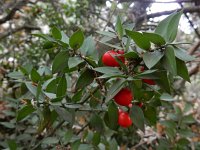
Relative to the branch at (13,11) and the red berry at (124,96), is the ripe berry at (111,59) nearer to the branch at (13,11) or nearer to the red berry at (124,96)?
the red berry at (124,96)

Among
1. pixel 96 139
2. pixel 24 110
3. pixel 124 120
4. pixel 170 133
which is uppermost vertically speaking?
pixel 24 110

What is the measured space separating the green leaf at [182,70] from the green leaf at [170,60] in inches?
2.5

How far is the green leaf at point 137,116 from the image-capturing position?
46.3 inches

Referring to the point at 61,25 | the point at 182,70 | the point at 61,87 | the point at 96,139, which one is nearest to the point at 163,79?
the point at 182,70

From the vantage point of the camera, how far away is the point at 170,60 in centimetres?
90

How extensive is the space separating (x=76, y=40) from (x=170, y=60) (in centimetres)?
32

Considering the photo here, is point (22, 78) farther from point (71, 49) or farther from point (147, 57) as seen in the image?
point (147, 57)

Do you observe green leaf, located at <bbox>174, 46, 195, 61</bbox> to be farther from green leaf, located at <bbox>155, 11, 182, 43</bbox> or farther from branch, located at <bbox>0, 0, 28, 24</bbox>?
A: branch, located at <bbox>0, 0, 28, 24</bbox>

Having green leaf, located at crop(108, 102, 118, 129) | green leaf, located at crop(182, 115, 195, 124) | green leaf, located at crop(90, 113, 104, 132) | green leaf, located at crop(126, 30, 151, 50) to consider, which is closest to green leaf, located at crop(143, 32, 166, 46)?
green leaf, located at crop(126, 30, 151, 50)

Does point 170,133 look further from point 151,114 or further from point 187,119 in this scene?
point 151,114

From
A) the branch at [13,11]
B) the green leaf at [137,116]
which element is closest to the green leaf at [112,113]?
the green leaf at [137,116]

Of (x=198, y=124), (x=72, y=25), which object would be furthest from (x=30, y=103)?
(x=198, y=124)

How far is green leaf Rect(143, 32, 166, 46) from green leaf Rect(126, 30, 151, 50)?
1 centimetres

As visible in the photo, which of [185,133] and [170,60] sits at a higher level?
[170,60]
